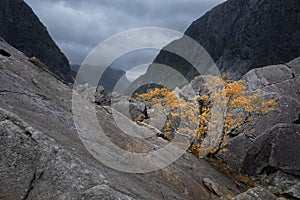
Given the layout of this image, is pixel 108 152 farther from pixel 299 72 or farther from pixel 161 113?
pixel 299 72

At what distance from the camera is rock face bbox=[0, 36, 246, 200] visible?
26.5ft

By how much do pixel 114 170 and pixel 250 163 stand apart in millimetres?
21974

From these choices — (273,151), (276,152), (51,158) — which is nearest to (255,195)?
(51,158)

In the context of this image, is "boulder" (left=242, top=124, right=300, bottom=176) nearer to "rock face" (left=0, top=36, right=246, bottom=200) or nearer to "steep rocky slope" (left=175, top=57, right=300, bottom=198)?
"steep rocky slope" (left=175, top=57, right=300, bottom=198)

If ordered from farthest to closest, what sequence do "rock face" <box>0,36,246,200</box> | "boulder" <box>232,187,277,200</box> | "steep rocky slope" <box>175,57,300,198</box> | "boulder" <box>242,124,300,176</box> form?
"boulder" <box>242,124,300,176</box>
"steep rocky slope" <box>175,57,300,198</box>
"boulder" <box>232,187,277,200</box>
"rock face" <box>0,36,246,200</box>

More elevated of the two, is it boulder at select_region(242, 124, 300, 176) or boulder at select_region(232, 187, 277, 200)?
boulder at select_region(242, 124, 300, 176)

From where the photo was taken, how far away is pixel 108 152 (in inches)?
485

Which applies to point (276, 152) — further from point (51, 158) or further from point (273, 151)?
point (51, 158)

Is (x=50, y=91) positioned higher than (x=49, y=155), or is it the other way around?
(x=50, y=91)

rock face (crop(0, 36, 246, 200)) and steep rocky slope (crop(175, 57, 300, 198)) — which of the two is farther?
steep rocky slope (crop(175, 57, 300, 198))

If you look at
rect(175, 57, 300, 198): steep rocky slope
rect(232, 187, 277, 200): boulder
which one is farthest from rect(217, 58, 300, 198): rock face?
rect(232, 187, 277, 200): boulder

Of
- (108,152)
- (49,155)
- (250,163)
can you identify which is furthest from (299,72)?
(49,155)

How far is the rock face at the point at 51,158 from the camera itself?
808 cm

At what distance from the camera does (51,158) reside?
8.77 metres
